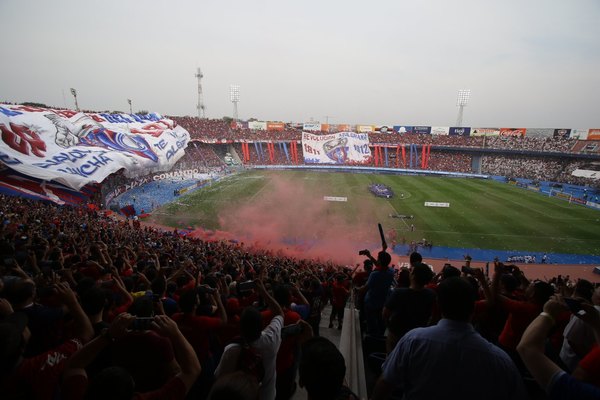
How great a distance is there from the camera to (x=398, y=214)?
96.7ft

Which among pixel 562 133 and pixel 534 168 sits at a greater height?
pixel 562 133

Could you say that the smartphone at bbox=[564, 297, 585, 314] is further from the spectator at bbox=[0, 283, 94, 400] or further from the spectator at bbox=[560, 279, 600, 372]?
the spectator at bbox=[0, 283, 94, 400]

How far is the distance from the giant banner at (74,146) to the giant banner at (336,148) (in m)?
35.7

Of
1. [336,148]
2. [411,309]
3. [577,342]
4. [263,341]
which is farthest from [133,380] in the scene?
[336,148]

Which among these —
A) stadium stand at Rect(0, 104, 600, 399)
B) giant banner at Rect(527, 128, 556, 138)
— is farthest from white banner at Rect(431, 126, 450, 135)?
stadium stand at Rect(0, 104, 600, 399)

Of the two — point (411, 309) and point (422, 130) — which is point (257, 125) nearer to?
point (422, 130)

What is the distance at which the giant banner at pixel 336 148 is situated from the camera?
66181 mm

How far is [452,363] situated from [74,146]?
3239cm

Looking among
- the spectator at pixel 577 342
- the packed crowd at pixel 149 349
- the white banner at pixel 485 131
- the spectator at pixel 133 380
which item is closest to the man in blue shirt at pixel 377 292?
the packed crowd at pixel 149 349

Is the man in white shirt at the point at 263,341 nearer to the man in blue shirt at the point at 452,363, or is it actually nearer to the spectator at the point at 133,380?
the spectator at the point at 133,380

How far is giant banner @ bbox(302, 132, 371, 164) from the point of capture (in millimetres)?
66181

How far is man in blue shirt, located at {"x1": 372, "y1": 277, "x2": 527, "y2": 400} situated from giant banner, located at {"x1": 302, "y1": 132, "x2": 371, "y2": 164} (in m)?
63.8

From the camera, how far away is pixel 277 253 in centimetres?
2059

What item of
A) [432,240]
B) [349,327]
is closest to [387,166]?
[432,240]
